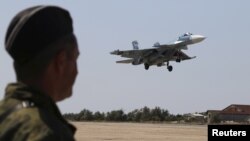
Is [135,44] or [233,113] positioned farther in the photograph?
[233,113]

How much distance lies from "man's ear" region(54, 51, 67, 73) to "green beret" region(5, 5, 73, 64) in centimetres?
4

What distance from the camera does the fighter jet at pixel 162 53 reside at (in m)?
61.2

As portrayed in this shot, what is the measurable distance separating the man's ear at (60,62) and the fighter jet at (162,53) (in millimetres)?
58335

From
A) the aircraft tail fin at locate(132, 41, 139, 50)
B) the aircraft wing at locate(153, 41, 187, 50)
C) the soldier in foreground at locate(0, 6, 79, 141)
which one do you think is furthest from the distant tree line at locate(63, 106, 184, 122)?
the soldier in foreground at locate(0, 6, 79, 141)

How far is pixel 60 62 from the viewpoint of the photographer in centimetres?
199

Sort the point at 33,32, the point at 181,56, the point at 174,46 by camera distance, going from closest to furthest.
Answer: the point at 33,32 < the point at 174,46 < the point at 181,56

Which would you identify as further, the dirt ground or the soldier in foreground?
the dirt ground

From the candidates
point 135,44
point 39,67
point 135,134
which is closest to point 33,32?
point 39,67

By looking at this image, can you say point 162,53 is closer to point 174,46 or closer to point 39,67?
point 174,46

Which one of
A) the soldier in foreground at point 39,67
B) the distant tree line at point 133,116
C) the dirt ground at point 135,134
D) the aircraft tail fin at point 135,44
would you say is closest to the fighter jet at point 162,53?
the dirt ground at point 135,134

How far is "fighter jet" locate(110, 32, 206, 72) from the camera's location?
61.2 m

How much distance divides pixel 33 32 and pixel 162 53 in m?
59.8

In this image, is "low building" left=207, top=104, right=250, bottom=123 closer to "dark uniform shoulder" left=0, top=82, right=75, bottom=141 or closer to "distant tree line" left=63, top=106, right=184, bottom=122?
"distant tree line" left=63, top=106, right=184, bottom=122

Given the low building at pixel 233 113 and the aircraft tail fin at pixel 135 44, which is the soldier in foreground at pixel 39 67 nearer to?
the aircraft tail fin at pixel 135 44
